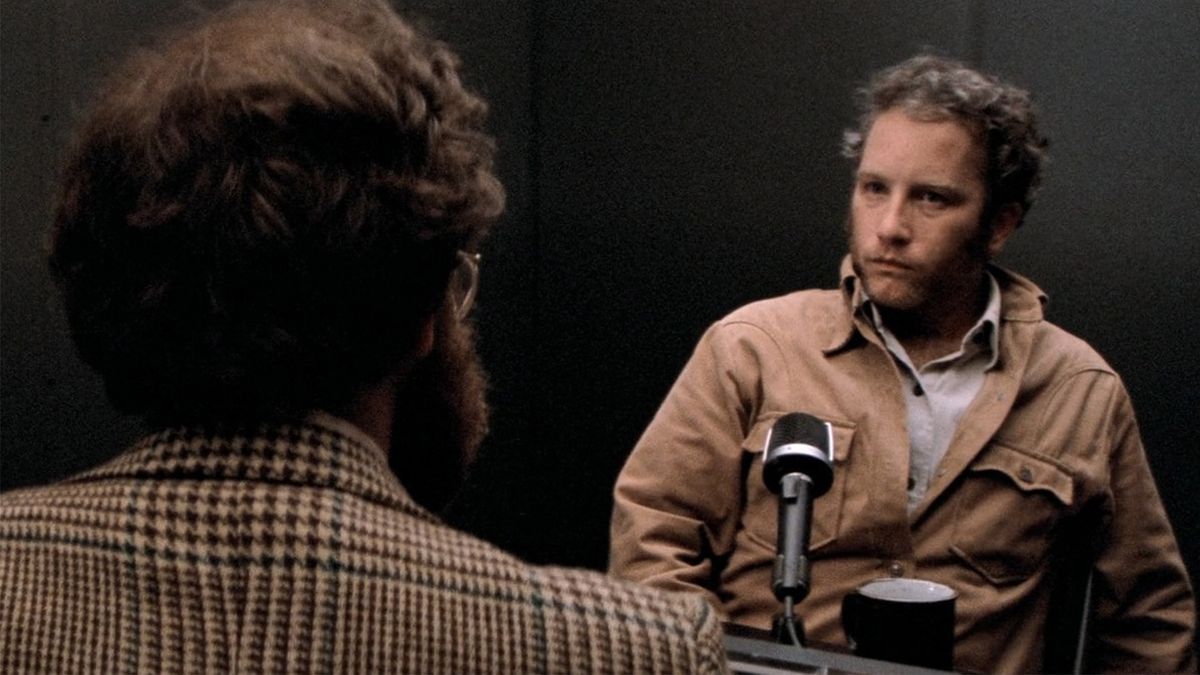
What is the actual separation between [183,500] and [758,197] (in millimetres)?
2466

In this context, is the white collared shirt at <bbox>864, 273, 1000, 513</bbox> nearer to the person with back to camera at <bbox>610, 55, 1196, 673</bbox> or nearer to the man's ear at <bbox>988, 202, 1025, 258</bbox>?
→ the person with back to camera at <bbox>610, 55, 1196, 673</bbox>

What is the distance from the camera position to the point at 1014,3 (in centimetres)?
288

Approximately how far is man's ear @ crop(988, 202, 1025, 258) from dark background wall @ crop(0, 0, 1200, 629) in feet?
1.36

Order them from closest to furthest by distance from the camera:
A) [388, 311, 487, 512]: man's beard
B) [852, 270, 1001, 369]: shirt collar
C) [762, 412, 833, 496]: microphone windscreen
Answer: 1. [388, 311, 487, 512]: man's beard
2. [762, 412, 833, 496]: microphone windscreen
3. [852, 270, 1001, 369]: shirt collar

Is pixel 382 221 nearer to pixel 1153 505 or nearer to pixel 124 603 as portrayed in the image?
pixel 124 603

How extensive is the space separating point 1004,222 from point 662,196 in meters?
1.04

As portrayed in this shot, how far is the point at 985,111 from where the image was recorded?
2.46 metres

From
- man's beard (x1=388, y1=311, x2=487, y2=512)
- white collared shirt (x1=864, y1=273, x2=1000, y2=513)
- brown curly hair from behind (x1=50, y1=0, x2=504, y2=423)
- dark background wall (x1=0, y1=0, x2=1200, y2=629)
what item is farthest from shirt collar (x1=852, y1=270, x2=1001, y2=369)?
brown curly hair from behind (x1=50, y1=0, x2=504, y2=423)

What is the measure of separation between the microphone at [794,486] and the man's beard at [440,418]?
0.33 meters

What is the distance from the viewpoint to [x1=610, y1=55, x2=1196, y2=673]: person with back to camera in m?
2.23

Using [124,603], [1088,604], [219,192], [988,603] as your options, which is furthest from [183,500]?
[1088,604]

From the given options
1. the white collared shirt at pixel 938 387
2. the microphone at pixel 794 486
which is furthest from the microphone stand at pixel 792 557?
the white collared shirt at pixel 938 387

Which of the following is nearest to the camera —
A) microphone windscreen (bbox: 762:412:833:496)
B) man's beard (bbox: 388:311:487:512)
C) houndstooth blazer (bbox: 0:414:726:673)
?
houndstooth blazer (bbox: 0:414:726:673)

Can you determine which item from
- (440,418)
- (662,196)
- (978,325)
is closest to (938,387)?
(978,325)
